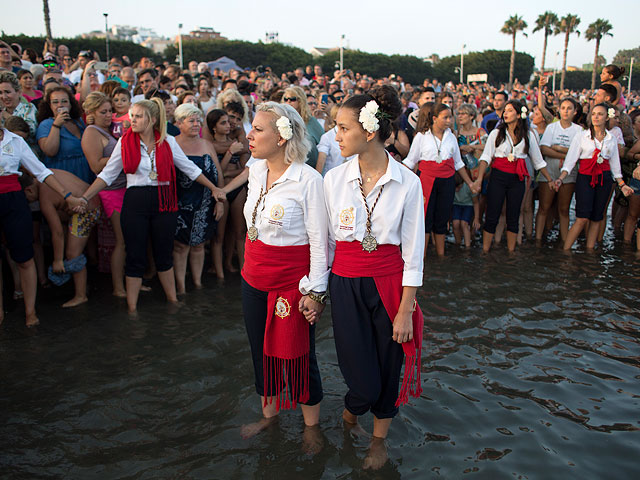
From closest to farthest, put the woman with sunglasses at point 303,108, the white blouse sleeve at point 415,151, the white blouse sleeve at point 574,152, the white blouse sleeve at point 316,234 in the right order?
the white blouse sleeve at point 316,234 → the woman with sunglasses at point 303,108 → the white blouse sleeve at point 415,151 → the white blouse sleeve at point 574,152

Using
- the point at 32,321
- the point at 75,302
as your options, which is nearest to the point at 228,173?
the point at 75,302

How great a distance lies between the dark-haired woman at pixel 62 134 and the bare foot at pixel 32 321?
5.14ft

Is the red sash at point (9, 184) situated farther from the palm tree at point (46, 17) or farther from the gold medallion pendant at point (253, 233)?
the palm tree at point (46, 17)

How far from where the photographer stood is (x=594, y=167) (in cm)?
750

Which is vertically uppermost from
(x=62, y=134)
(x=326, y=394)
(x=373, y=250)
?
(x=62, y=134)

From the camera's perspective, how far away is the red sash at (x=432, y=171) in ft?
23.8

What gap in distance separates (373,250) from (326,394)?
5.37 feet

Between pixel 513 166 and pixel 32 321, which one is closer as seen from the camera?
pixel 32 321

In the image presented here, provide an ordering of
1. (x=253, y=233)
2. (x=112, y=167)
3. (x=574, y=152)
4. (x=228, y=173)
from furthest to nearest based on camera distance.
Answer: (x=574, y=152), (x=228, y=173), (x=112, y=167), (x=253, y=233)

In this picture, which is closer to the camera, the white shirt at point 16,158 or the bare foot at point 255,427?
the bare foot at point 255,427

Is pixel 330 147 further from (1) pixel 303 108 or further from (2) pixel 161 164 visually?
(2) pixel 161 164

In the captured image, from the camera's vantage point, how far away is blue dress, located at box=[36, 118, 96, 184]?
18.4ft

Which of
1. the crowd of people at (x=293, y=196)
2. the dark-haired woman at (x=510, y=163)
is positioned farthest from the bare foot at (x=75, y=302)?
the dark-haired woman at (x=510, y=163)

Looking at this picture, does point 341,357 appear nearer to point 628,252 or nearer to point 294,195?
point 294,195
